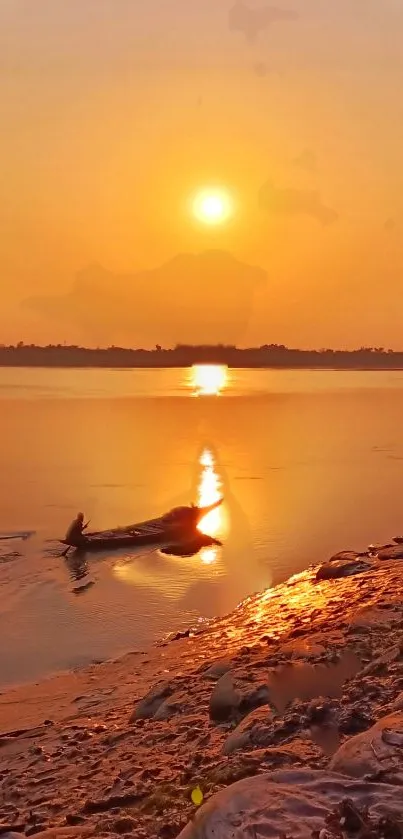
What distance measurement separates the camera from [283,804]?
4.22m

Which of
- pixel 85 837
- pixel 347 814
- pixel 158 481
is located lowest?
pixel 158 481

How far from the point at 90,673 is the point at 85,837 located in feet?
21.8

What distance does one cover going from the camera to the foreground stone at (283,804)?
399cm

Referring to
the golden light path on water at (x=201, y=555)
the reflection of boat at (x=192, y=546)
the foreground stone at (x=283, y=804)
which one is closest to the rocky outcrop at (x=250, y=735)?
the foreground stone at (x=283, y=804)

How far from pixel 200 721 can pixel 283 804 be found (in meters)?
3.34

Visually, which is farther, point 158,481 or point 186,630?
point 158,481

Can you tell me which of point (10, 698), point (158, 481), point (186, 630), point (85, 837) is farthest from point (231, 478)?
point (85, 837)

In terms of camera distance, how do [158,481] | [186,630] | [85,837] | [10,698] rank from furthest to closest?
[158,481]
[186,630]
[10,698]
[85,837]

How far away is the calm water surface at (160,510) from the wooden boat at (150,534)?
2.40ft

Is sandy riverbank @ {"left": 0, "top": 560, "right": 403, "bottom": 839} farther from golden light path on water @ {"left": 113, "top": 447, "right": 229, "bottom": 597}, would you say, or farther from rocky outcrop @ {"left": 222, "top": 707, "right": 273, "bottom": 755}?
golden light path on water @ {"left": 113, "top": 447, "right": 229, "bottom": 597}

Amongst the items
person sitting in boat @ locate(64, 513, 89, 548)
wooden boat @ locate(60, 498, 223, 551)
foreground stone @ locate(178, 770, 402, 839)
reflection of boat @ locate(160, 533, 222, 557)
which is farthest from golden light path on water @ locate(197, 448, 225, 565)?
foreground stone @ locate(178, 770, 402, 839)

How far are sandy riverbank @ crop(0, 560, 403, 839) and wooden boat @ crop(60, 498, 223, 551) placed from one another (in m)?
9.29

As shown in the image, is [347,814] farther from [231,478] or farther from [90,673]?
[231,478]

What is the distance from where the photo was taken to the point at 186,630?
13305 mm
